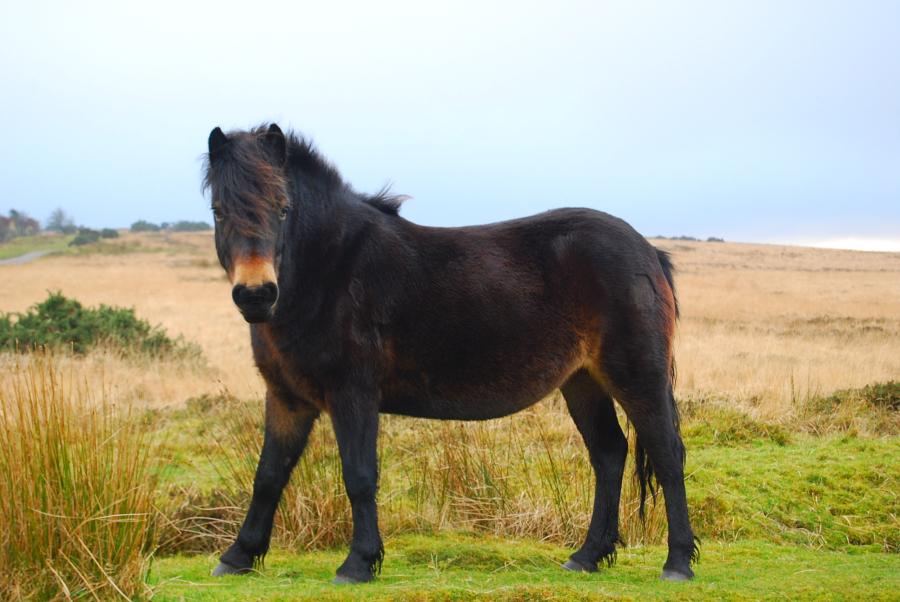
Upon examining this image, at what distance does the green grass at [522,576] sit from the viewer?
5434 mm

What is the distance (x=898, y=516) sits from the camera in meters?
8.87

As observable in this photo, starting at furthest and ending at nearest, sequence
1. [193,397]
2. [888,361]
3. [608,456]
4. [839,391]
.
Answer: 1. [888,361]
2. [193,397]
3. [839,391]
4. [608,456]

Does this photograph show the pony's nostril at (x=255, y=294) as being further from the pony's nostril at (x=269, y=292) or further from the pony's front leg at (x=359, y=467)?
the pony's front leg at (x=359, y=467)

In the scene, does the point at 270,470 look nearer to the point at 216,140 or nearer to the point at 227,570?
the point at 227,570

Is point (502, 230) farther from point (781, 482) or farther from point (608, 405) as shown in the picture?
point (781, 482)

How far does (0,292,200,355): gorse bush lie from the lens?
18.6m

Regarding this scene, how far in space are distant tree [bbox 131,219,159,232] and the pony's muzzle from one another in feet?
355

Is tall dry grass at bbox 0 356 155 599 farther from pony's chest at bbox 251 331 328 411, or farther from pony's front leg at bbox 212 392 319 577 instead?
pony's chest at bbox 251 331 328 411

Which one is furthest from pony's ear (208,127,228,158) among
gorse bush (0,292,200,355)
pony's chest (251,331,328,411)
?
gorse bush (0,292,200,355)

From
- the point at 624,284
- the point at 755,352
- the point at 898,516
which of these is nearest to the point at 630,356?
the point at 624,284

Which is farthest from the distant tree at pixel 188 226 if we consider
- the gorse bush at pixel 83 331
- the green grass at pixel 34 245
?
the gorse bush at pixel 83 331

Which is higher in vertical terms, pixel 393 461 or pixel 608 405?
pixel 608 405

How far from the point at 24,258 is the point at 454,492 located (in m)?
77.3

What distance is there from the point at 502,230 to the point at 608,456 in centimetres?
196
